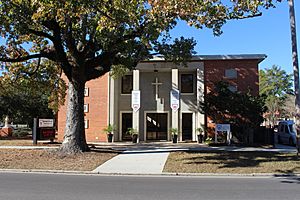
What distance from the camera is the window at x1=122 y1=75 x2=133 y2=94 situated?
29430 mm

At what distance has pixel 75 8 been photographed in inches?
502

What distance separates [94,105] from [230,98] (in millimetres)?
10728

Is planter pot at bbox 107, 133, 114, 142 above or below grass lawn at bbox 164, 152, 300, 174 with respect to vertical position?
above

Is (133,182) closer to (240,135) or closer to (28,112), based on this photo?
(240,135)

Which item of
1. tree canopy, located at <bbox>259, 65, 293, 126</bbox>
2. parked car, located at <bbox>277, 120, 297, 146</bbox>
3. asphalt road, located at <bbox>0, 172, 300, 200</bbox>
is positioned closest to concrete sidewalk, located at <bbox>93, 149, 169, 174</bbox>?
asphalt road, located at <bbox>0, 172, 300, 200</bbox>

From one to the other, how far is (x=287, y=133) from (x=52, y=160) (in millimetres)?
18674

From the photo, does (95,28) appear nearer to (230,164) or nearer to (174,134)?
(230,164)

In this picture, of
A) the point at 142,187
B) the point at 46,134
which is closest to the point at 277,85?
the point at 46,134

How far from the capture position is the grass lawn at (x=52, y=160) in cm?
1451

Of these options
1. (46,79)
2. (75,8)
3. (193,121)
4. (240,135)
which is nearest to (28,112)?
(46,79)

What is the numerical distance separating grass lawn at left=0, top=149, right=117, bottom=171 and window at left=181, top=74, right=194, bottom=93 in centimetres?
1190

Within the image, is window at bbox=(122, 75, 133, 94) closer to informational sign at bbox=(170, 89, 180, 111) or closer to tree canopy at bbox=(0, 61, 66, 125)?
informational sign at bbox=(170, 89, 180, 111)

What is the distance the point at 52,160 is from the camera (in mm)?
15984

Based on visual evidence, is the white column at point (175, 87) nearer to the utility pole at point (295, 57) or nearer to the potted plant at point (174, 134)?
the potted plant at point (174, 134)
